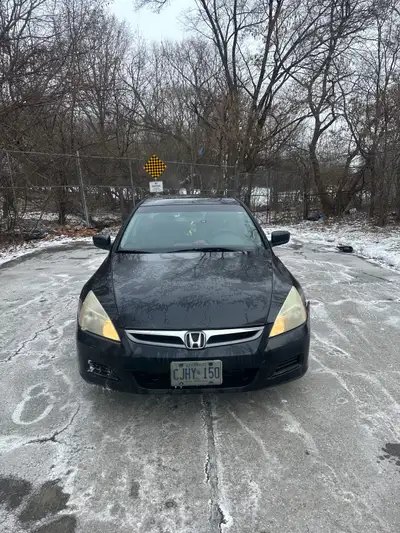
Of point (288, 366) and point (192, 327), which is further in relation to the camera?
point (288, 366)

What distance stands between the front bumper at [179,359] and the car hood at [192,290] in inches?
6.1

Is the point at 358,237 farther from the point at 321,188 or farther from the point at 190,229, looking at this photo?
the point at 190,229

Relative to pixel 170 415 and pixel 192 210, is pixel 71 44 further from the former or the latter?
pixel 170 415

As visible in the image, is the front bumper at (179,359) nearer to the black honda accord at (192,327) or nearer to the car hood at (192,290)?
the black honda accord at (192,327)

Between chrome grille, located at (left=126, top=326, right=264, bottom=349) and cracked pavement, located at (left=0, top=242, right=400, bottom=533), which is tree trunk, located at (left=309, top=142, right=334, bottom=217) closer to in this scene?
cracked pavement, located at (left=0, top=242, right=400, bottom=533)

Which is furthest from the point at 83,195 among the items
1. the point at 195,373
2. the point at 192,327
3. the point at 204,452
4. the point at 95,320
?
the point at 204,452

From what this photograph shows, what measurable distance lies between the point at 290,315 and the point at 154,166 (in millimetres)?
13663

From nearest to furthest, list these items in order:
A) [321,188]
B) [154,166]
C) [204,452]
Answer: [204,452]
[154,166]
[321,188]

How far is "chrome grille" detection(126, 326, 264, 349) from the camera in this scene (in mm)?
2486

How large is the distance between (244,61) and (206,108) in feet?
9.33

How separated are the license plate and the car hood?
0.76ft

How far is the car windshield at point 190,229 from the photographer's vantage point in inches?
154

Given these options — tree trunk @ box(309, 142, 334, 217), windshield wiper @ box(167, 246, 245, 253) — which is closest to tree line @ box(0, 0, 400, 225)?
tree trunk @ box(309, 142, 334, 217)

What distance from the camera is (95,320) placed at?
2.72 metres
